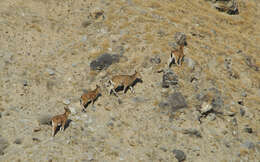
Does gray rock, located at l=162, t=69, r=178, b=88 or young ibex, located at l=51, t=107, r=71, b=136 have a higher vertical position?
gray rock, located at l=162, t=69, r=178, b=88

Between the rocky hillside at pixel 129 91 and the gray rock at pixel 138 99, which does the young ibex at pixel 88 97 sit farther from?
the gray rock at pixel 138 99

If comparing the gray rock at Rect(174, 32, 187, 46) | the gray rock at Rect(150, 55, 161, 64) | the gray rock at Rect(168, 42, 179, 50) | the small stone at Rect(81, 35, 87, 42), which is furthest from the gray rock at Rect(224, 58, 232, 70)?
the small stone at Rect(81, 35, 87, 42)

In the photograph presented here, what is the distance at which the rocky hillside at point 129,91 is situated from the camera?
14.4 metres

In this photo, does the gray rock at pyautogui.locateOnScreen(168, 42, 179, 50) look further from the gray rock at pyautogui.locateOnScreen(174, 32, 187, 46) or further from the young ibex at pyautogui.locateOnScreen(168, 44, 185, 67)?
the young ibex at pyautogui.locateOnScreen(168, 44, 185, 67)

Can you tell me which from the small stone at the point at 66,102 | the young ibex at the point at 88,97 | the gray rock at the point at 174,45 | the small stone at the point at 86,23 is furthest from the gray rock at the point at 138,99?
the small stone at the point at 86,23

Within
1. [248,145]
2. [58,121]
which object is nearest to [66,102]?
[58,121]

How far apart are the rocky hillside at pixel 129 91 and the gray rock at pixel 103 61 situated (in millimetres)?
66

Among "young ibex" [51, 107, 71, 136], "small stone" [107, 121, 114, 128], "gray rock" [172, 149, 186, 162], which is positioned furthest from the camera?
"small stone" [107, 121, 114, 128]

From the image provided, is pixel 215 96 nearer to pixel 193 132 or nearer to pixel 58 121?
pixel 193 132

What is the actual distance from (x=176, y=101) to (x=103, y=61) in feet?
18.7

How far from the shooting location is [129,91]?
57.1 feet

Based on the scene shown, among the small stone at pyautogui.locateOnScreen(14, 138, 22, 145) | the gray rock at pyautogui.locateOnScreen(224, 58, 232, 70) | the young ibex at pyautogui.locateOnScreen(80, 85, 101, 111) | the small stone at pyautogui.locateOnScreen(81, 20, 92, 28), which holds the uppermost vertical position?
the small stone at pyautogui.locateOnScreen(81, 20, 92, 28)

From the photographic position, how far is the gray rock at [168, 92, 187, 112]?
16.5 meters

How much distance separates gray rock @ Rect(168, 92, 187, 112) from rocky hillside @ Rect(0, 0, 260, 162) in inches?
2.5
